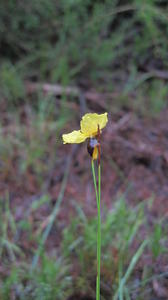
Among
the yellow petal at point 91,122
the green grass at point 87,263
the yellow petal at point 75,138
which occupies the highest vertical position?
the yellow petal at point 91,122

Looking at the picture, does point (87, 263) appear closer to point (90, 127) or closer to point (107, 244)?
point (107, 244)

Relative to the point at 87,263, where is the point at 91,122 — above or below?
above

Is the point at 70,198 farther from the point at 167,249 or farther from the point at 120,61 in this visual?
the point at 120,61

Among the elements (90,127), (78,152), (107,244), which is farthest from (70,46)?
(90,127)

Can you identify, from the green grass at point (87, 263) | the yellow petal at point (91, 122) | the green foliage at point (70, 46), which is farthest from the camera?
the green foliage at point (70, 46)

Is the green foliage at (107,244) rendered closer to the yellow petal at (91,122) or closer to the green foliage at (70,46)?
the yellow petal at (91,122)

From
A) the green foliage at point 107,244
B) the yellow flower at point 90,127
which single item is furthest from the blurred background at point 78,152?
the yellow flower at point 90,127
